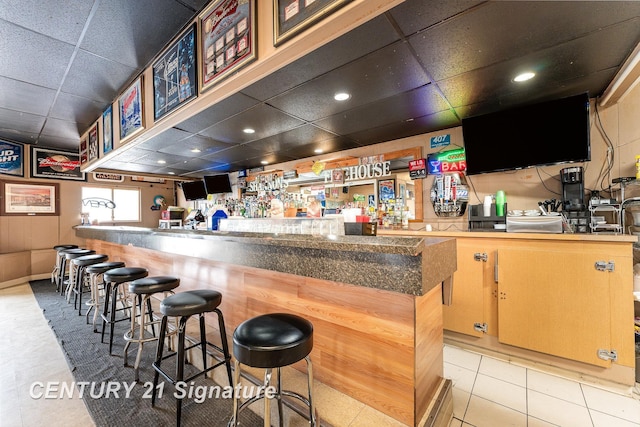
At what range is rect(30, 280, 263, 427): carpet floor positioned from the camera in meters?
1.74

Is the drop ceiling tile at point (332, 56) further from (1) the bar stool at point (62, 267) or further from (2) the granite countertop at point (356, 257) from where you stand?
(1) the bar stool at point (62, 267)

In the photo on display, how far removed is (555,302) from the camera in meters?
2.36

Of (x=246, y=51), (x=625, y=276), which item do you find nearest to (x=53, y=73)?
(x=246, y=51)

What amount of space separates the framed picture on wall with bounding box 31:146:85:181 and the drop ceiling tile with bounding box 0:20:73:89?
13.9 ft

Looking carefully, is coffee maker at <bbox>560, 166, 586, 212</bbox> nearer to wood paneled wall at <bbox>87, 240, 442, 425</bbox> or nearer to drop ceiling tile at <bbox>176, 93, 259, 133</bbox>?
wood paneled wall at <bbox>87, 240, 442, 425</bbox>

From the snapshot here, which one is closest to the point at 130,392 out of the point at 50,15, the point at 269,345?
→ the point at 269,345

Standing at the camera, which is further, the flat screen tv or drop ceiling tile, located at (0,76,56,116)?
drop ceiling tile, located at (0,76,56,116)

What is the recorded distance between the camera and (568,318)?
2305mm

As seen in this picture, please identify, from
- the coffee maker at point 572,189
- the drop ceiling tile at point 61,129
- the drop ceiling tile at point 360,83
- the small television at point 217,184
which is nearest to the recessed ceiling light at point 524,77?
the drop ceiling tile at point 360,83

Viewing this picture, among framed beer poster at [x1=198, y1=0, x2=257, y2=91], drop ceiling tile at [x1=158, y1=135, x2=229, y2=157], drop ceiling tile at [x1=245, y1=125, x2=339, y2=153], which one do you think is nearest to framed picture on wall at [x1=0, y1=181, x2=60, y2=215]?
drop ceiling tile at [x1=158, y1=135, x2=229, y2=157]

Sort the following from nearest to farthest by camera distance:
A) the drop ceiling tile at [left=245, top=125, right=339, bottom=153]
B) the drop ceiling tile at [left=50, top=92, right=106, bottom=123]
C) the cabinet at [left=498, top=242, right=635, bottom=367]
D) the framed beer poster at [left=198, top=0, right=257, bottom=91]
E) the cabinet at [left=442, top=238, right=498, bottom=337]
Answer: the framed beer poster at [left=198, top=0, right=257, bottom=91], the cabinet at [left=498, top=242, right=635, bottom=367], the cabinet at [left=442, top=238, right=498, bottom=337], the drop ceiling tile at [left=245, top=125, right=339, bottom=153], the drop ceiling tile at [left=50, top=92, right=106, bottom=123]

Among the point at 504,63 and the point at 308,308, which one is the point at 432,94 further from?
the point at 308,308

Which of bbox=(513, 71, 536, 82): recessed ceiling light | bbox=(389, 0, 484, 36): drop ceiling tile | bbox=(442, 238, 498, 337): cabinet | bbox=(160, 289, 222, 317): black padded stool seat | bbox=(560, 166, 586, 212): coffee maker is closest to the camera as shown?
bbox=(389, 0, 484, 36): drop ceiling tile

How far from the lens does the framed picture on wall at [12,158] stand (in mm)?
5684
